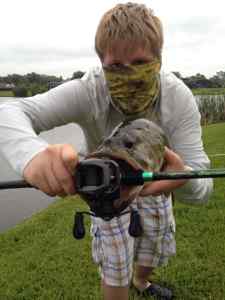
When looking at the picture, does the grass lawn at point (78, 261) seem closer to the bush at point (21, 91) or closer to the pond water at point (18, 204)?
the pond water at point (18, 204)

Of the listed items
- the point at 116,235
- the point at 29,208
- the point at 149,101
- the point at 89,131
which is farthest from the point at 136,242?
the point at 29,208

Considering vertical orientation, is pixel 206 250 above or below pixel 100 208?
below

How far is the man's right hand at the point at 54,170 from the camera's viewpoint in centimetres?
141

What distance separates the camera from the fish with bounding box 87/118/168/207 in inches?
57.2

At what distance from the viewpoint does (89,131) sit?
300 cm

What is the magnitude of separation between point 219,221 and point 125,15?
12.0 ft

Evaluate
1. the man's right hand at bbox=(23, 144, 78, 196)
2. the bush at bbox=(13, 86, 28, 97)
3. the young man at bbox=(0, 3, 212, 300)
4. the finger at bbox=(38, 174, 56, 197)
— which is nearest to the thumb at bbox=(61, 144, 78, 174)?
the man's right hand at bbox=(23, 144, 78, 196)

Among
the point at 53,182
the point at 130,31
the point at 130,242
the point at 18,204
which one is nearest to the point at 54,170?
the point at 53,182

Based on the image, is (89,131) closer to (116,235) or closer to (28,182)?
(116,235)

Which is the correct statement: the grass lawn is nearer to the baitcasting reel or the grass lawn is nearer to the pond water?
the pond water

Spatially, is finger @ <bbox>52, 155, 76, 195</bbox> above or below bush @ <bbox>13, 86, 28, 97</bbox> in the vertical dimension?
above

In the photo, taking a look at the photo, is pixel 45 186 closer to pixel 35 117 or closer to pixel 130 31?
pixel 35 117

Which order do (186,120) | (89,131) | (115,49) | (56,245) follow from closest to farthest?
1. (115,49)
2. (186,120)
3. (89,131)
4. (56,245)

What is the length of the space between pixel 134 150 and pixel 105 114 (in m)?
1.28
